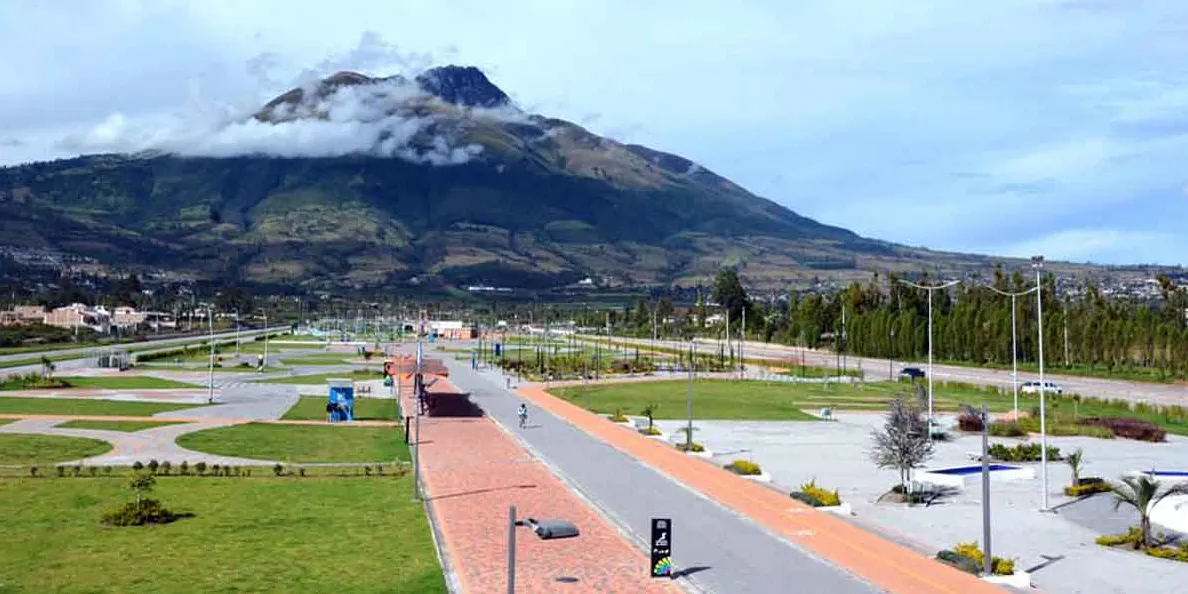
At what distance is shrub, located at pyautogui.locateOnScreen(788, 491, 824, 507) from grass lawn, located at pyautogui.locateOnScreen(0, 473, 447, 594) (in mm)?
10901

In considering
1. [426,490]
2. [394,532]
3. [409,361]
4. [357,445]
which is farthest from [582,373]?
[394,532]

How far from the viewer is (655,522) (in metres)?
22.0

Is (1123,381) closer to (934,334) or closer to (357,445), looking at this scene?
(934,334)

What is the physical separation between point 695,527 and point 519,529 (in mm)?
4479

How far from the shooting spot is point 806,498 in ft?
102

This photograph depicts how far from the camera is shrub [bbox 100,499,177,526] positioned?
87.4 feet

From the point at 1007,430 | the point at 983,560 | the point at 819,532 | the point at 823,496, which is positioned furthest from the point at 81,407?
the point at 983,560

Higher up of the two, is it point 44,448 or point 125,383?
point 125,383

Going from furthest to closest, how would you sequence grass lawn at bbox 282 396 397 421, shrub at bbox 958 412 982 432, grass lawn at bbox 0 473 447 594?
grass lawn at bbox 282 396 397 421 → shrub at bbox 958 412 982 432 → grass lawn at bbox 0 473 447 594

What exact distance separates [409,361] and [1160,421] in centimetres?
4125

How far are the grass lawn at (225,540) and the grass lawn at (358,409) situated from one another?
20.4m

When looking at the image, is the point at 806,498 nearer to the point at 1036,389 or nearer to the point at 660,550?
the point at 660,550

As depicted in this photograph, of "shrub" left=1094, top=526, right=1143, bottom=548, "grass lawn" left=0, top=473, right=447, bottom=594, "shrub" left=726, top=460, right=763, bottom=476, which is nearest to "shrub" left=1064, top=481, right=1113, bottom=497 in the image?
"shrub" left=1094, top=526, right=1143, bottom=548

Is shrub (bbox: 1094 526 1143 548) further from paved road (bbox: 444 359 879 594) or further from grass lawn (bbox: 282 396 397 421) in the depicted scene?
grass lawn (bbox: 282 396 397 421)
